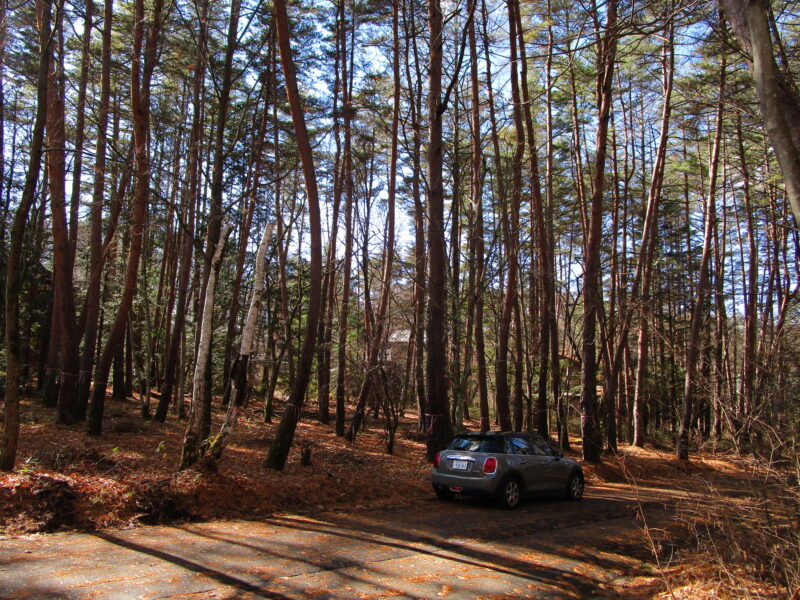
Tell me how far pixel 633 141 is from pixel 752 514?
77.4 feet

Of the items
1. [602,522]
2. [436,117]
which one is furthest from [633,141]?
[602,522]

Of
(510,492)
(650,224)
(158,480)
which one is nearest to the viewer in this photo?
(158,480)

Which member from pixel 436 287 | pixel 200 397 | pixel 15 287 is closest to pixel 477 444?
pixel 436 287

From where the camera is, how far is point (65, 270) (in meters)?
13.6

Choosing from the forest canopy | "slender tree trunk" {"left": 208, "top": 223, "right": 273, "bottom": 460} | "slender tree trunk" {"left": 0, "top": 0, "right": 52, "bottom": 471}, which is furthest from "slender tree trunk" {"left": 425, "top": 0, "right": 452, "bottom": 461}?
"slender tree trunk" {"left": 0, "top": 0, "right": 52, "bottom": 471}

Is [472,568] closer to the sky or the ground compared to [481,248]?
closer to the ground

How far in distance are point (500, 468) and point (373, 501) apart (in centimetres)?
237

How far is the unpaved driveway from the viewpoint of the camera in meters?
4.75

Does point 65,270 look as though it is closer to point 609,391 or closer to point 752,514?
point 752,514

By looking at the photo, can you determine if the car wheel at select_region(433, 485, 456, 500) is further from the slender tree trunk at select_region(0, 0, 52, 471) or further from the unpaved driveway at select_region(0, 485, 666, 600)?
the slender tree trunk at select_region(0, 0, 52, 471)

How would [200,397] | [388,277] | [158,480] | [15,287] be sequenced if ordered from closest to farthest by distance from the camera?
1. [15,287]
2. [158,480]
3. [200,397]
4. [388,277]

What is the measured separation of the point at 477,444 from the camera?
9875 mm

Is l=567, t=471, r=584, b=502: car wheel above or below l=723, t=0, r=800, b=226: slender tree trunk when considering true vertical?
below

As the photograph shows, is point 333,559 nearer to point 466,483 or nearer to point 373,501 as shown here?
point 373,501
